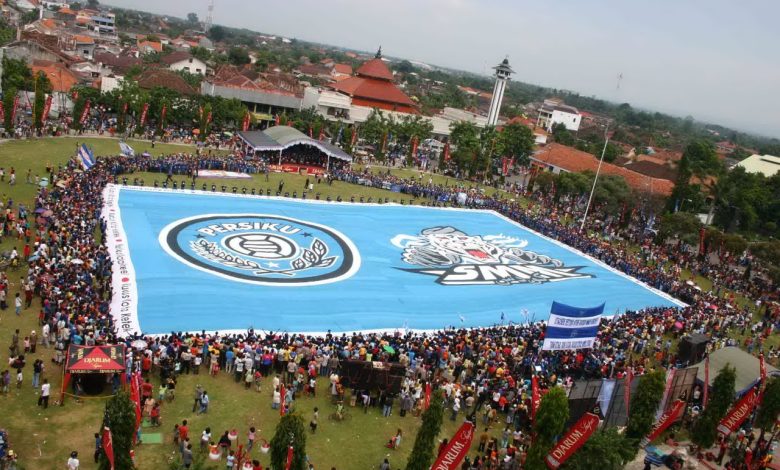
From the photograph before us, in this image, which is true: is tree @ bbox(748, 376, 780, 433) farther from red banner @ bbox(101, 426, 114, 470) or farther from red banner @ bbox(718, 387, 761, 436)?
red banner @ bbox(101, 426, 114, 470)

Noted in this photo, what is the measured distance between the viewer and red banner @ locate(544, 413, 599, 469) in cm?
1573

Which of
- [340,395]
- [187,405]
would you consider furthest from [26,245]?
[340,395]

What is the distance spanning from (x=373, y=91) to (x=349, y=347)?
68499mm

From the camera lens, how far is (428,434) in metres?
16.2

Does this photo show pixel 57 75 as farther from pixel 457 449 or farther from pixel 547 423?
pixel 547 423

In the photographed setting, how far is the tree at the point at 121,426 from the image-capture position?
45.5 feet

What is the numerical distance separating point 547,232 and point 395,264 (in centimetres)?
Answer: 1756

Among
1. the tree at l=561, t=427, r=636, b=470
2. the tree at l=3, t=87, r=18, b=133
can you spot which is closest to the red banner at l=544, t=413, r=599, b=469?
the tree at l=561, t=427, r=636, b=470

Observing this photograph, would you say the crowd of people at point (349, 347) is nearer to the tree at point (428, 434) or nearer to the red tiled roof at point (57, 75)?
the tree at point (428, 434)

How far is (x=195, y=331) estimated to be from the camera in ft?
82.8

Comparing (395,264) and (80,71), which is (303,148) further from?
(80,71)

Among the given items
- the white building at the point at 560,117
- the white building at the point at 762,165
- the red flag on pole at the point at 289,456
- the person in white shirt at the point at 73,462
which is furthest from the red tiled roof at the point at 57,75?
the white building at the point at 560,117

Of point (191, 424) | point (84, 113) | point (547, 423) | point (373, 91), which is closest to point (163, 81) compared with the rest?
point (84, 113)

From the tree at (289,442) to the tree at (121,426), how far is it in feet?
11.1
